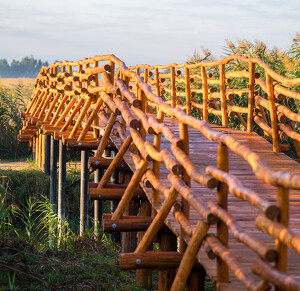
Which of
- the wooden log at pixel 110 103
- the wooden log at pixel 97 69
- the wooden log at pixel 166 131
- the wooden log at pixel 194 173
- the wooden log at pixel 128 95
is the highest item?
the wooden log at pixel 97 69

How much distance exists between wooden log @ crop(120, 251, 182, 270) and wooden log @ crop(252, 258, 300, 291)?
1.55 meters

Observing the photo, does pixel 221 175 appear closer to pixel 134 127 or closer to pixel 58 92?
pixel 134 127

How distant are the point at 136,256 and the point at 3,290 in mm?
985

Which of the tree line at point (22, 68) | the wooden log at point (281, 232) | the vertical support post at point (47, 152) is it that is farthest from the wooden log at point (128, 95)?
the tree line at point (22, 68)

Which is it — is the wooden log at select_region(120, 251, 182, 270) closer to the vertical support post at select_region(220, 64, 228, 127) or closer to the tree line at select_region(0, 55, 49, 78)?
the vertical support post at select_region(220, 64, 228, 127)


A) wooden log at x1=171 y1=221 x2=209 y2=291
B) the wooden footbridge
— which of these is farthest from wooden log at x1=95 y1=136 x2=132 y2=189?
wooden log at x1=171 y1=221 x2=209 y2=291

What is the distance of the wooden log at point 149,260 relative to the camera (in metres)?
4.21

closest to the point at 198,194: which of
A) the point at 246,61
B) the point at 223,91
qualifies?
the point at 246,61

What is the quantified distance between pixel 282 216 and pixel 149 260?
5.67ft

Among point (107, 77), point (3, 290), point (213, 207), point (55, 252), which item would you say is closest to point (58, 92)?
point (107, 77)

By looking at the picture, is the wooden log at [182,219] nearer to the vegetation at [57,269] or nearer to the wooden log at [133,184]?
the wooden log at [133,184]

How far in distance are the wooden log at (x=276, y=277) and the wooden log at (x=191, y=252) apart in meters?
0.75

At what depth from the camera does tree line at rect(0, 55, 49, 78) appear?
147 meters

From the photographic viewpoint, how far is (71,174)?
1614cm
